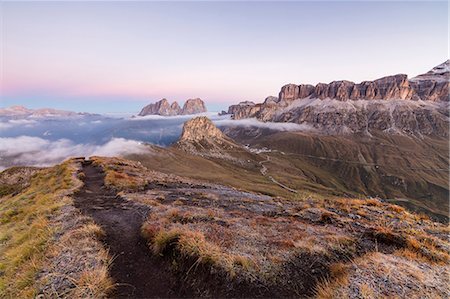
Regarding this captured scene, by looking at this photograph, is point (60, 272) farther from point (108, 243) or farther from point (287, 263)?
point (287, 263)

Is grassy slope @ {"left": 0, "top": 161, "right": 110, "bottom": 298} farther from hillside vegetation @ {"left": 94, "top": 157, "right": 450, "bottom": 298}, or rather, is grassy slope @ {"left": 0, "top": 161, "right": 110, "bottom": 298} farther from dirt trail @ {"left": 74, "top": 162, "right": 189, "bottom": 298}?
hillside vegetation @ {"left": 94, "top": 157, "right": 450, "bottom": 298}

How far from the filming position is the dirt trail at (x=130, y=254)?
812cm

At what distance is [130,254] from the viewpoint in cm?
1048

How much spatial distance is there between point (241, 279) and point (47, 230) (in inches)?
431

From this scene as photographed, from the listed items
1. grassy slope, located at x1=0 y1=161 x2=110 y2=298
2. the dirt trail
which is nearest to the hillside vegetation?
the dirt trail

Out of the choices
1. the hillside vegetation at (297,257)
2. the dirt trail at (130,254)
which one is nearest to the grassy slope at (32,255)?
the dirt trail at (130,254)

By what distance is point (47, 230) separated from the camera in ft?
39.9

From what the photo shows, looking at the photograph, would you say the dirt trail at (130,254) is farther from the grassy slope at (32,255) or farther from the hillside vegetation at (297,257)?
the grassy slope at (32,255)

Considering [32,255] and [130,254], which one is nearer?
[32,255]

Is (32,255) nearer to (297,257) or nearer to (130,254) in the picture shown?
(130,254)

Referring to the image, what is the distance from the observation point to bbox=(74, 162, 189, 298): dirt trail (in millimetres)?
8125

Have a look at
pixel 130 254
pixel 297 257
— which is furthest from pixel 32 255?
pixel 297 257

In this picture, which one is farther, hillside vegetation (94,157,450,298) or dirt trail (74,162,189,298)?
dirt trail (74,162,189,298)

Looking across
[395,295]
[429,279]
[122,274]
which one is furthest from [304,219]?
[122,274]
